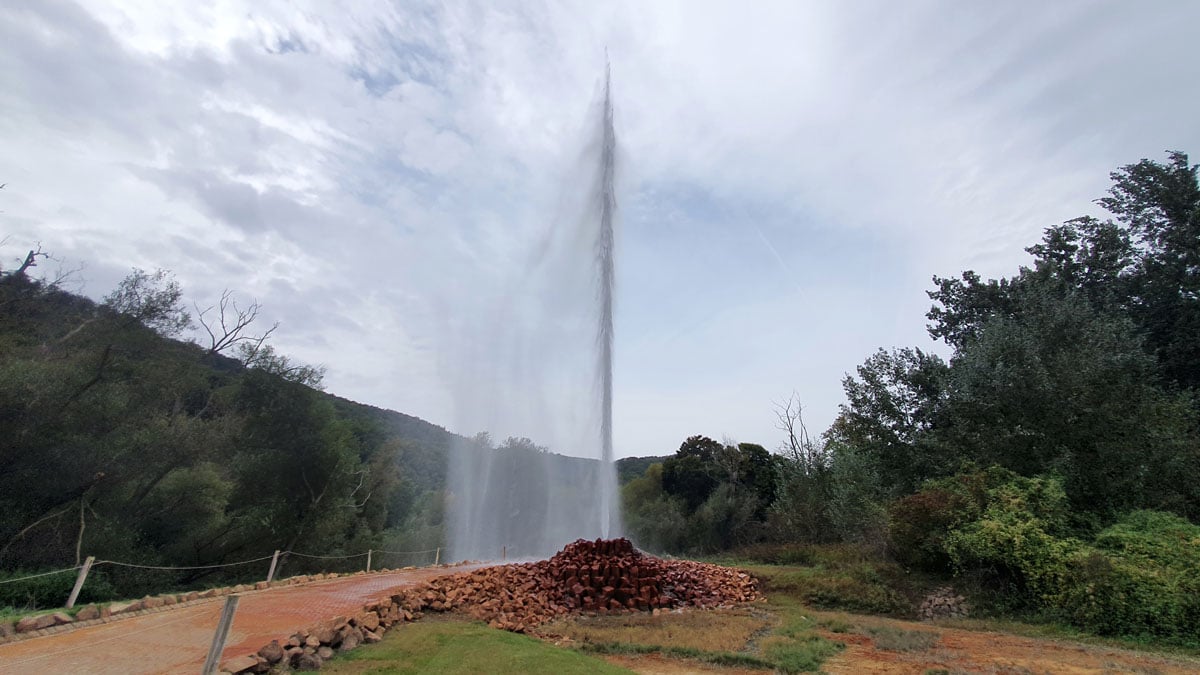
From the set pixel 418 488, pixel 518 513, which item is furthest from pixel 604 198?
pixel 418 488

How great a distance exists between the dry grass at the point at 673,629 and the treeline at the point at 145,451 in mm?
10423

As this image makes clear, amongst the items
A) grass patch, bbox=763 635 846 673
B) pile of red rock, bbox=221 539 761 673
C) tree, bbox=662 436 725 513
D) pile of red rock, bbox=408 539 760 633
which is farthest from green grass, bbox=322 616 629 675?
tree, bbox=662 436 725 513

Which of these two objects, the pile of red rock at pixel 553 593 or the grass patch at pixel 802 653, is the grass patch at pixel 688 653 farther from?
the pile of red rock at pixel 553 593

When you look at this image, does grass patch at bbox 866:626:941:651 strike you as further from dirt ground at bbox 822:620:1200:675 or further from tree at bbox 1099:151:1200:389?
tree at bbox 1099:151:1200:389

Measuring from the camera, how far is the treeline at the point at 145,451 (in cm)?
1417

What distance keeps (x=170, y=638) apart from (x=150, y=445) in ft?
37.3

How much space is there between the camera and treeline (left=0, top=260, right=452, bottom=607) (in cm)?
1417

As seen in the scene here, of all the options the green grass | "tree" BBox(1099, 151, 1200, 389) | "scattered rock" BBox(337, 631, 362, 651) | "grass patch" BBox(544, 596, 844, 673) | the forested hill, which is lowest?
"grass patch" BBox(544, 596, 844, 673)

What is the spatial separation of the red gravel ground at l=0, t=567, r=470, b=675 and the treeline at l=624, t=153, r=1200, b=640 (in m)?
13.0

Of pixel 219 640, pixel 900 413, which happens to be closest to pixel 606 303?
pixel 900 413

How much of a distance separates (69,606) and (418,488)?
34.6 meters

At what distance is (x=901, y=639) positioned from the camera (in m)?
9.93

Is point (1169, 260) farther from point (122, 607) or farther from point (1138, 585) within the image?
point (122, 607)

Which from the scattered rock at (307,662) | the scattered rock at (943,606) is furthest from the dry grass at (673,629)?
the scattered rock at (307,662)
